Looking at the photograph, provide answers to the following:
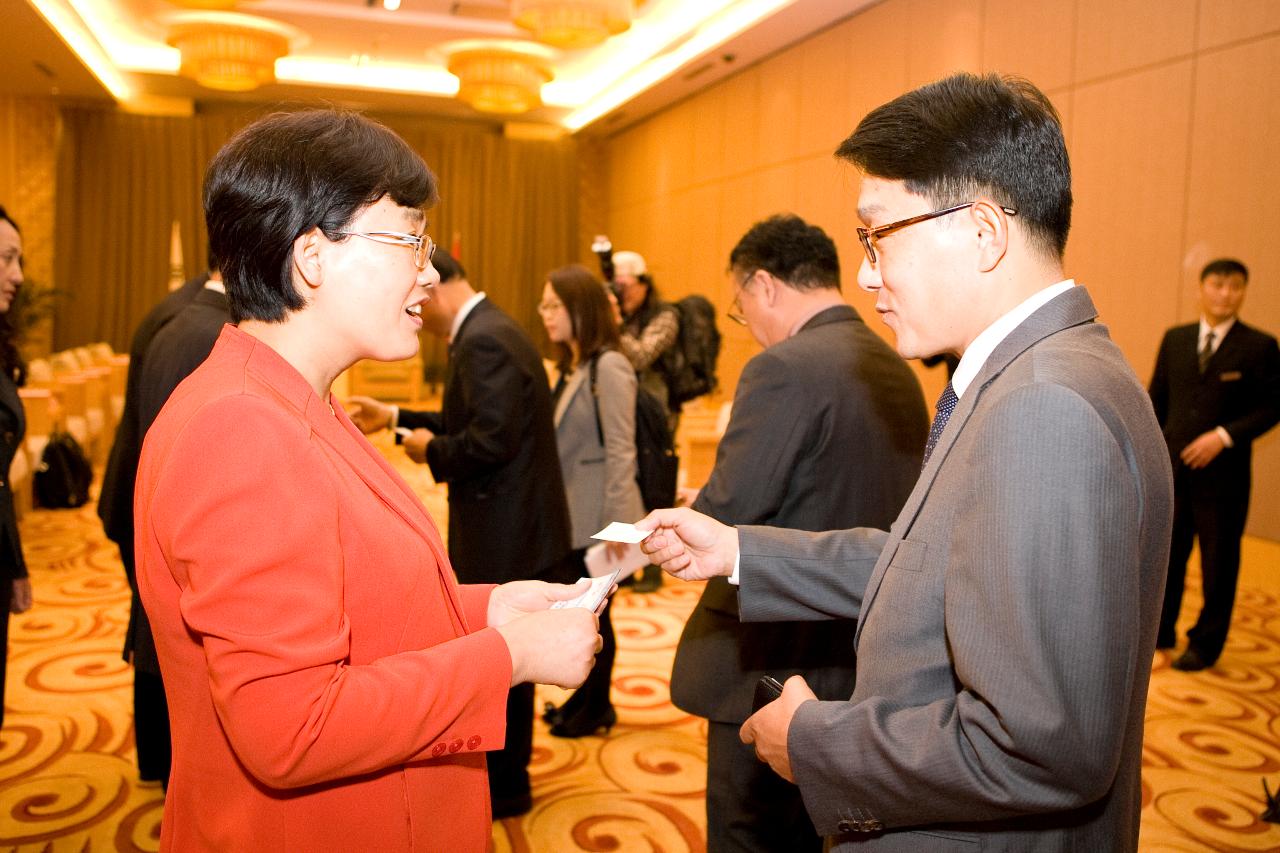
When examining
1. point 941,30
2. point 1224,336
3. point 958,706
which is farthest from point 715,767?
point 941,30

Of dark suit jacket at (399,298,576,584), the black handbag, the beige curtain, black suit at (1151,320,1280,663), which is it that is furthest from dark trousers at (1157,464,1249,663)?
the beige curtain

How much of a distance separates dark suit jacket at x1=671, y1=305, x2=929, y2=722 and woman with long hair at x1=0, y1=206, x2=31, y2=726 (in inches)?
71.4

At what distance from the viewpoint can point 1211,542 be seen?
4371 mm

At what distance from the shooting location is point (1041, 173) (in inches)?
44.8

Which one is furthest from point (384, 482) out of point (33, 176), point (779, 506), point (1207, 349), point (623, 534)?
point (33, 176)

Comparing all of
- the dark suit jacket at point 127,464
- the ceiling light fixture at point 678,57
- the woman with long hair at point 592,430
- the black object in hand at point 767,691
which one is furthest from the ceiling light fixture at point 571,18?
the black object in hand at point 767,691

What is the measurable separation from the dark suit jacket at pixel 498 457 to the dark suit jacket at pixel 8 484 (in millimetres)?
1129

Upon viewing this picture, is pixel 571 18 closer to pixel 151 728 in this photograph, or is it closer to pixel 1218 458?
pixel 1218 458

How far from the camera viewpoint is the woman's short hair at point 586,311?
3494 mm

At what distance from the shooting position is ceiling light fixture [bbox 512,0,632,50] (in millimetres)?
7273

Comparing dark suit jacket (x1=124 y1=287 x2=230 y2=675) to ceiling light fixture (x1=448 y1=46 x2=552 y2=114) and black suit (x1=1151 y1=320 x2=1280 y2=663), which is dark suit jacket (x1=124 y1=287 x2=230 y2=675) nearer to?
black suit (x1=1151 y1=320 x2=1280 y2=663)

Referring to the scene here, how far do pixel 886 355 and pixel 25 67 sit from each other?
1088 centimetres

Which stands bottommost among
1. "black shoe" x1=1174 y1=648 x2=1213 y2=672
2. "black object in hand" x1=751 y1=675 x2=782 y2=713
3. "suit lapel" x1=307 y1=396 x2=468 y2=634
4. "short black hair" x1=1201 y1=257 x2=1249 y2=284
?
"black shoe" x1=1174 y1=648 x2=1213 y2=672

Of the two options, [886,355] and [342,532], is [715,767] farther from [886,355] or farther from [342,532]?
[342,532]
